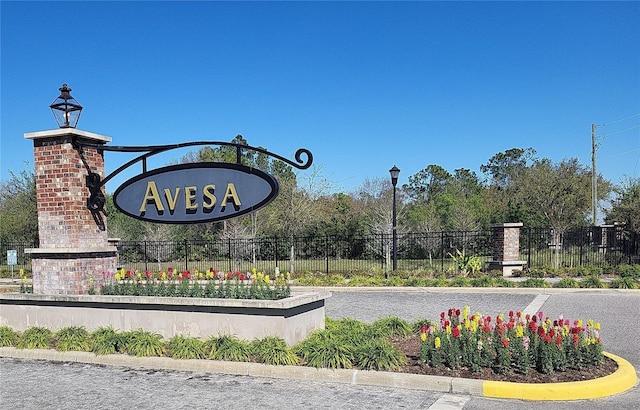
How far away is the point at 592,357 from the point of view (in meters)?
6.42

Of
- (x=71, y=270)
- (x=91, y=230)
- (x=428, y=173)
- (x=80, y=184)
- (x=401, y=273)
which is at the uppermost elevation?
(x=428, y=173)

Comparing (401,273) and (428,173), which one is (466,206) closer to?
(401,273)

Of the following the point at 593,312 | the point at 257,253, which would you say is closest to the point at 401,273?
the point at 593,312

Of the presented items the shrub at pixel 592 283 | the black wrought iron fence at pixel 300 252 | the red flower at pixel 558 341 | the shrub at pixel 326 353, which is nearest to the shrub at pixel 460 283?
the shrub at pixel 592 283

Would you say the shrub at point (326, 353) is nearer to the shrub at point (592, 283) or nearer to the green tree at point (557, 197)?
the shrub at point (592, 283)

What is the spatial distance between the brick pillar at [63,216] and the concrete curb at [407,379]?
181 centimetres

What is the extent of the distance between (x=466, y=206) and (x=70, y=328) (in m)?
29.6

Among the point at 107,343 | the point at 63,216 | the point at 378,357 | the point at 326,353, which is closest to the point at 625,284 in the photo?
the point at 378,357

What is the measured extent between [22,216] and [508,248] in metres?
24.3

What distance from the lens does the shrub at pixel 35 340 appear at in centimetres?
833

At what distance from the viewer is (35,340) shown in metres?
8.38

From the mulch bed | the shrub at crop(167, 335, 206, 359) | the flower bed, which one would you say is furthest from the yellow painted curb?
the shrub at crop(167, 335, 206, 359)

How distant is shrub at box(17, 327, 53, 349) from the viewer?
27.3 feet

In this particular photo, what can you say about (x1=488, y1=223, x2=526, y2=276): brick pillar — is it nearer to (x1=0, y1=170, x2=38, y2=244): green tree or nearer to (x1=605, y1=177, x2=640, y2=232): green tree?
(x1=605, y1=177, x2=640, y2=232): green tree
